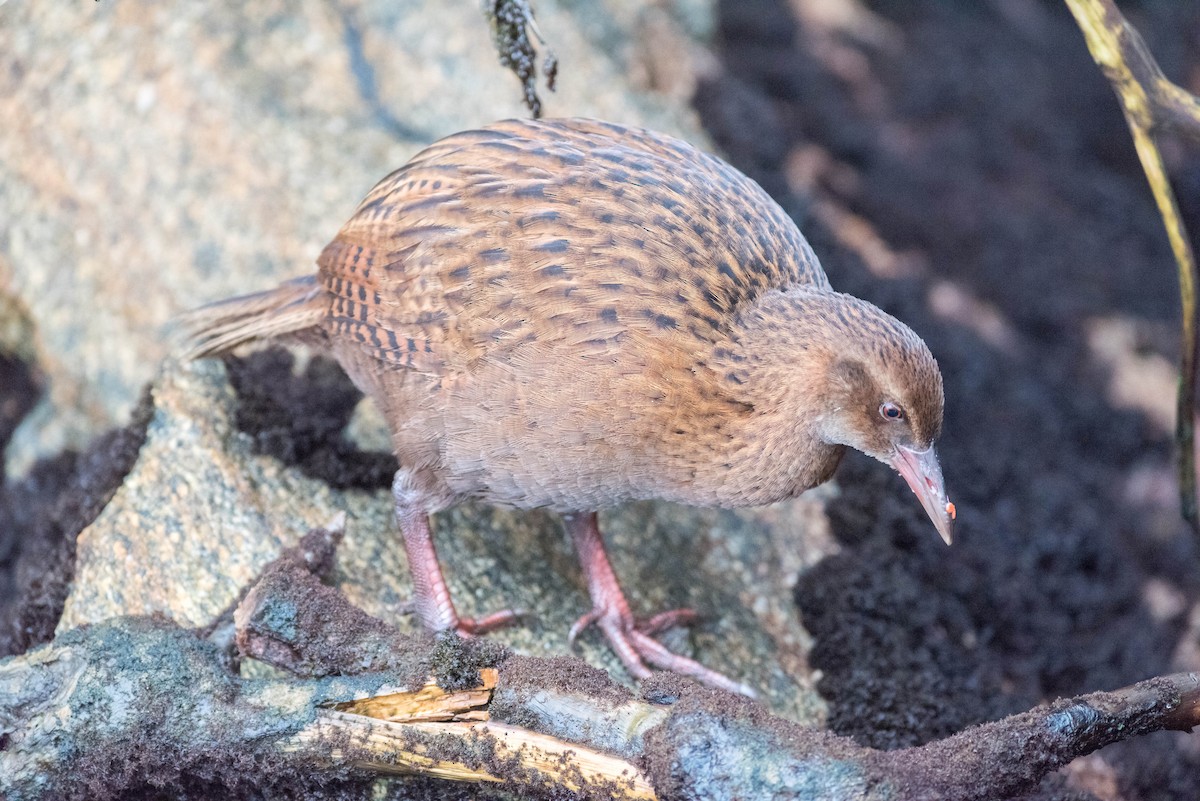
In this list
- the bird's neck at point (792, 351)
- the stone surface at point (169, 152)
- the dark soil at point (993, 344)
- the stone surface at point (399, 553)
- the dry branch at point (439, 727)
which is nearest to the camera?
the dry branch at point (439, 727)

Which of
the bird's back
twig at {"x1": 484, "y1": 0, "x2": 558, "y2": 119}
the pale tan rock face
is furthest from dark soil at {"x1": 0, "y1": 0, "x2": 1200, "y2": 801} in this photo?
twig at {"x1": 484, "y1": 0, "x2": 558, "y2": 119}

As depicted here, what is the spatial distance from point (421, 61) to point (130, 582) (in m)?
2.66

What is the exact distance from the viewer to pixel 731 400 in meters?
3.09

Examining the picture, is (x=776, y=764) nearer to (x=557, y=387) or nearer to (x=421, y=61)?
(x=557, y=387)

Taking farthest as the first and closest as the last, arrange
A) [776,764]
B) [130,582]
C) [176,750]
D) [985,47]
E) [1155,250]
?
[985,47] < [1155,250] < [130,582] < [176,750] < [776,764]

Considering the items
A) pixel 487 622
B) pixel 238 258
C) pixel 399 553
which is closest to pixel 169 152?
pixel 238 258

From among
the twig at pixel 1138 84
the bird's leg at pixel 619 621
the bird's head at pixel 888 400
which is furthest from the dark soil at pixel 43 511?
the twig at pixel 1138 84

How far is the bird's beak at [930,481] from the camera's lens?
3029 millimetres

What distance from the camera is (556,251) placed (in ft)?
10.3

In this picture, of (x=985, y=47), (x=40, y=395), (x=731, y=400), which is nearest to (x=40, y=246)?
(x=40, y=395)

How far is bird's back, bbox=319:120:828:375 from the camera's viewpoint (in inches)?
121

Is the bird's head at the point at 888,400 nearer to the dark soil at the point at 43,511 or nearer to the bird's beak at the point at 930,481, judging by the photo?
the bird's beak at the point at 930,481

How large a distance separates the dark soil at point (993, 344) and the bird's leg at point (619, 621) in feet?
1.45

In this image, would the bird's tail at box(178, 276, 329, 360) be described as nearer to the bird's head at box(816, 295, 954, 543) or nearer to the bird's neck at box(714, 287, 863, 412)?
the bird's neck at box(714, 287, 863, 412)
